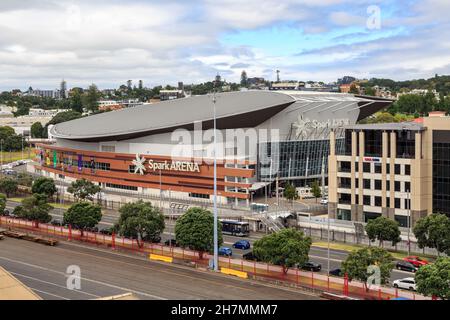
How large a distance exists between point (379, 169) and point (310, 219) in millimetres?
8044

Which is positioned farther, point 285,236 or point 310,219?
point 310,219

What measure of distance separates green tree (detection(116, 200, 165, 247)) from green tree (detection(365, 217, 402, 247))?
16679 mm

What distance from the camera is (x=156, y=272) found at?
44.7 metres

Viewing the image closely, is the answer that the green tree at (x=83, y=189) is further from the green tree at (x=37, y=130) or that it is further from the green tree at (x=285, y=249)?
the green tree at (x=37, y=130)

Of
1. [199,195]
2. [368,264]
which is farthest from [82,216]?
[368,264]

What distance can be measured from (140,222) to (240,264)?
9453 mm

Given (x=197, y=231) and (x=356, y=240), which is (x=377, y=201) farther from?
(x=197, y=231)

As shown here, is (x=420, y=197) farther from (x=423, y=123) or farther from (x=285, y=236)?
(x=285, y=236)

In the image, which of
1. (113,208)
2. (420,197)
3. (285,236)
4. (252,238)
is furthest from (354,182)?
(113,208)

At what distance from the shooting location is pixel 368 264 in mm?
36719

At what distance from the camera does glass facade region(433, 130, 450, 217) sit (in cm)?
5706

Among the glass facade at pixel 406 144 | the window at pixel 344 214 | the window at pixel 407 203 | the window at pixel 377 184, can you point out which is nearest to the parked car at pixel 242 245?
the window at pixel 344 214

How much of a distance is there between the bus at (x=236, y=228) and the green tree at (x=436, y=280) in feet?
92.7

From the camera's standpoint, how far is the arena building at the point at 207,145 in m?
78.0
